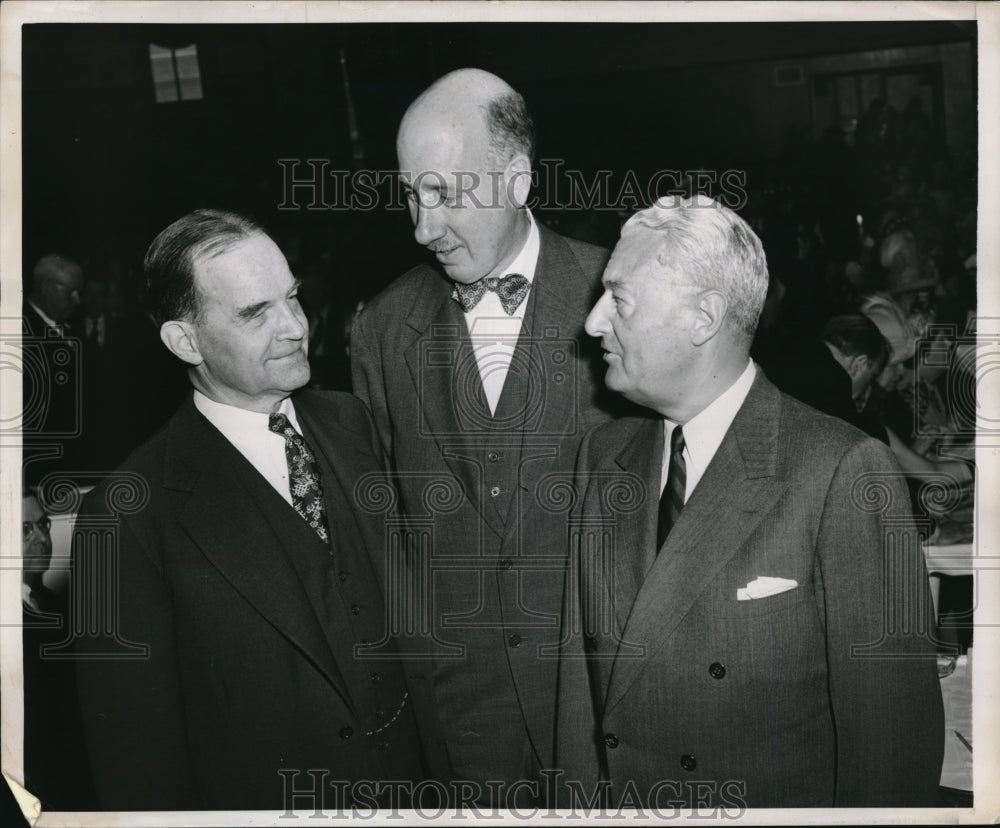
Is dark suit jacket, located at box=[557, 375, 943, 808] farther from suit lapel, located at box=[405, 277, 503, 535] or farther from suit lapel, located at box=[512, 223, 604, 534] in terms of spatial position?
suit lapel, located at box=[405, 277, 503, 535]

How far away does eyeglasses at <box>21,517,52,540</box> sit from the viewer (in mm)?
2607

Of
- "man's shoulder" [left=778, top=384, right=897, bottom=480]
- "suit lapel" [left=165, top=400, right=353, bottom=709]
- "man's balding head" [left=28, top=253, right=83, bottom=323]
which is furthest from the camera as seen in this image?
"man's balding head" [left=28, top=253, right=83, bottom=323]

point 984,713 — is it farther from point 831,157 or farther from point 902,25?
point 902,25

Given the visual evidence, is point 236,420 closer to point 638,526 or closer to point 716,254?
point 638,526

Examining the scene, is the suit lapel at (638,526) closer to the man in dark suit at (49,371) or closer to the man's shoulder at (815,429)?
the man's shoulder at (815,429)

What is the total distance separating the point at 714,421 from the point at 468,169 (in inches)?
32.0

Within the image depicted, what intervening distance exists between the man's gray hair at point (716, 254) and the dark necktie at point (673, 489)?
285mm

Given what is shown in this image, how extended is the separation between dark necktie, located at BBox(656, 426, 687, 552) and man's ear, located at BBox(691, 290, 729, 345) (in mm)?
221

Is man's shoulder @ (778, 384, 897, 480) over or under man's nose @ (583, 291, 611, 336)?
under

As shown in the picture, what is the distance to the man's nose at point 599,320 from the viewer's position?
2.26 m

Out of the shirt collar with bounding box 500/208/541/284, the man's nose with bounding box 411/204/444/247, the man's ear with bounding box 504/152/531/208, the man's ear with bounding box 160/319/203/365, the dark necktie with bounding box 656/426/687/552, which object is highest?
the man's ear with bounding box 504/152/531/208

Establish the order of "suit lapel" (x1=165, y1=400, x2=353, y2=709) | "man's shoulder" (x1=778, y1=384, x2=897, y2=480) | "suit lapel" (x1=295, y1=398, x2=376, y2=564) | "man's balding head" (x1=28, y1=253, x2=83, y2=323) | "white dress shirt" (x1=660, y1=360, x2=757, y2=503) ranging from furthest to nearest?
"man's balding head" (x1=28, y1=253, x2=83, y2=323) → "suit lapel" (x1=295, y1=398, x2=376, y2=564) → "suit lapel" (x1=165, y1=400, x2=353, y2=709) → "white dress shirt" (x1=660, y1=360, x2=757, y2=503) → "man's shoulder" (x1=778, y1=384, x2=897, y2=480)

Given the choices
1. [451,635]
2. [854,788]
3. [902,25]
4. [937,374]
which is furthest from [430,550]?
[902,25]

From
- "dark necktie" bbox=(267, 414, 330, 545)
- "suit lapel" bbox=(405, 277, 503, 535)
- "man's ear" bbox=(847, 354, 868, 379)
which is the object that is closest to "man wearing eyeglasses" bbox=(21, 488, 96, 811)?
"dark necktie" bbox=(267, 414, 330, 545)
